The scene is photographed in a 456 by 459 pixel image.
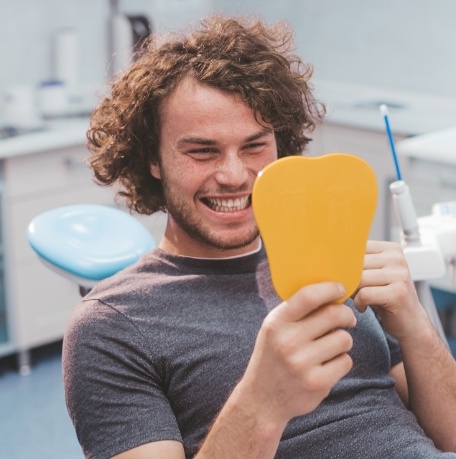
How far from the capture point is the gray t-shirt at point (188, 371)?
1512 millimetres

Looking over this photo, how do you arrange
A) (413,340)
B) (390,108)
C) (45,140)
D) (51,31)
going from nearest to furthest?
(413,340)
(45,140)
(390,108)
(51,31)

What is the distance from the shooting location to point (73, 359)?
155 cm

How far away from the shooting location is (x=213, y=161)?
1636 millimetres

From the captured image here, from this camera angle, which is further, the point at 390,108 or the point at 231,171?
the point at 390,108

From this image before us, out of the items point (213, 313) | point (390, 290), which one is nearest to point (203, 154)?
point (213, 313)

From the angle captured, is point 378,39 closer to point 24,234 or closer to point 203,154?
point 24,234

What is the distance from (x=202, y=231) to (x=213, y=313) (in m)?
0.14

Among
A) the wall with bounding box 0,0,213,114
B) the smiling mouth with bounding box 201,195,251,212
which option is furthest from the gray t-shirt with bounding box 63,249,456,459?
the wall with bounding box 0,0,213,114

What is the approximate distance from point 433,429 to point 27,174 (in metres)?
2.19

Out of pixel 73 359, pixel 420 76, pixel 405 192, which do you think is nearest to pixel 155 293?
pixel 73 359

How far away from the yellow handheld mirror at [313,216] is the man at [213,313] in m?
0.23

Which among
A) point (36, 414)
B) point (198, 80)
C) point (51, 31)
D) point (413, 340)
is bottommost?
point (36, 414)

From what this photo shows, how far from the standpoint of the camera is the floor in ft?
10.1

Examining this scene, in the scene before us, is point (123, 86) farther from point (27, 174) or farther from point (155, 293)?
point (27, 174)
